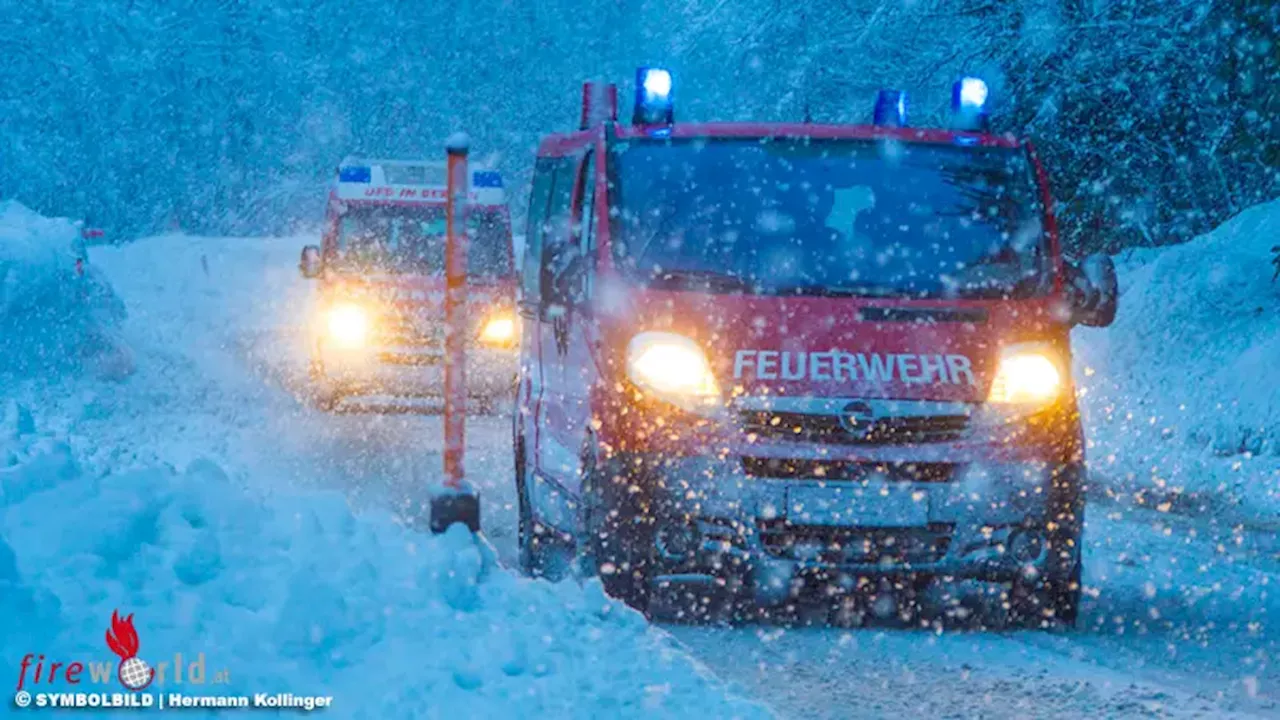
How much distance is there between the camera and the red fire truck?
676cm

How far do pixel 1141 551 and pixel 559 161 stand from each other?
3.48 metres

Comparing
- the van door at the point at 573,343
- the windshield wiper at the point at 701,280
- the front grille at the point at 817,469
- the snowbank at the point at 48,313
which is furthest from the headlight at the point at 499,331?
the front grille at the point at 817,469

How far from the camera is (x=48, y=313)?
19.5 meters

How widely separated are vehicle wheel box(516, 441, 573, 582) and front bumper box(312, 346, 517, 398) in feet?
23.4

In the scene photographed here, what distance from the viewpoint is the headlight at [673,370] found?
6.80 meters

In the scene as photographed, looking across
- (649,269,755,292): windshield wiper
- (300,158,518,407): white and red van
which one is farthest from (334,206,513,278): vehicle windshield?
(649,269,755,292): windshield wiper

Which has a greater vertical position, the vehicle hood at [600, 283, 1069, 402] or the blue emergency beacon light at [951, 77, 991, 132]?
the blue emergency beacon light at [951, 77, 991, 132]

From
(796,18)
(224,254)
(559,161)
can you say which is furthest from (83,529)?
(224,254)

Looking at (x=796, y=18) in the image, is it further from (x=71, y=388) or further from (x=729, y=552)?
(x=729, y=552)

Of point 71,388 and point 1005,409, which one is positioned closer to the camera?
point 1005,409

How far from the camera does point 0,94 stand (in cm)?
6125

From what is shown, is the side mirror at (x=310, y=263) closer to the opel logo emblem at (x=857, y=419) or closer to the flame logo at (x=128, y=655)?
the opel logo emblem at (x=857, y=419)

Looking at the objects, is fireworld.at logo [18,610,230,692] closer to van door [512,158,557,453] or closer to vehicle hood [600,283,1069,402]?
vehicle hood [600,283,1069,402]

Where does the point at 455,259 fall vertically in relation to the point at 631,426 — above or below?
above
